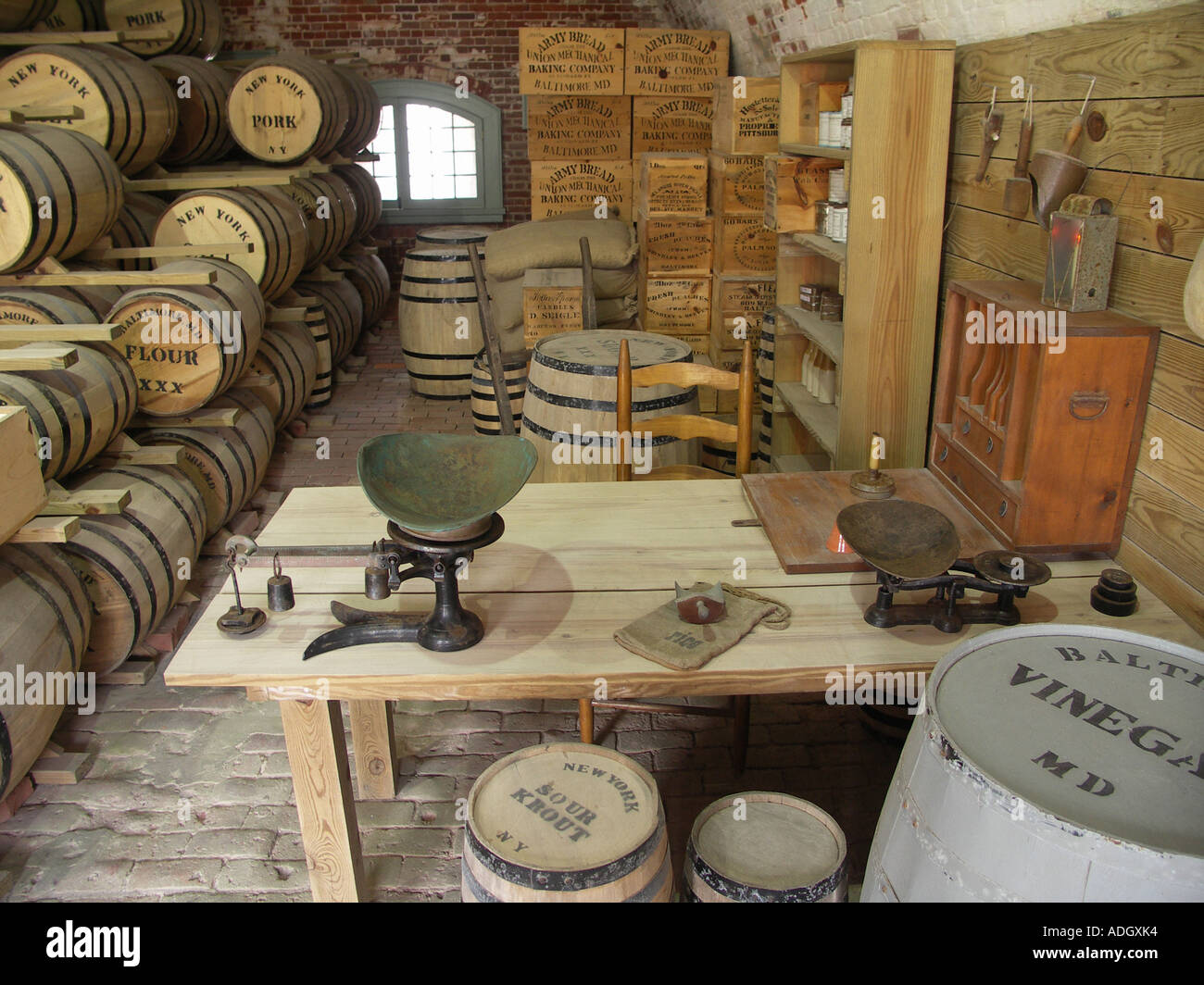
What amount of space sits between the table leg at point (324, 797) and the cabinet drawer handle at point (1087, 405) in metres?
1.59

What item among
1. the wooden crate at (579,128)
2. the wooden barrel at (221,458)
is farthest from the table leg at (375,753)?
the wooden crate at (579,128)

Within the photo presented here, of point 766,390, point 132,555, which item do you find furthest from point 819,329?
point 132,555

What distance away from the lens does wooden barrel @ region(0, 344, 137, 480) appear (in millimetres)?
3045

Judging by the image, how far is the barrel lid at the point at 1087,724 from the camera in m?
1.19

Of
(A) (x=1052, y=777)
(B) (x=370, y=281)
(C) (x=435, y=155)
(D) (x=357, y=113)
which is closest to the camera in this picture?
(A) (x=1052, y=777)

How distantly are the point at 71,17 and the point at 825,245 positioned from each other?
4.57 m

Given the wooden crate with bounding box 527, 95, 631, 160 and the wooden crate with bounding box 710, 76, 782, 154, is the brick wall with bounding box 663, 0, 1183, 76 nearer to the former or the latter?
the wooden crate with bounding box 710, 76, 782, 154

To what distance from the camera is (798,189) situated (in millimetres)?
3506

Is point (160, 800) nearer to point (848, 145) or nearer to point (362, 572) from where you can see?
point (362, 572)

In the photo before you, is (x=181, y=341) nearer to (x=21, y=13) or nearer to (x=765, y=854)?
(x=21, y=13)

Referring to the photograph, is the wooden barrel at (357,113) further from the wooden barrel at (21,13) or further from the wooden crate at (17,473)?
the wooden crate at (17,473)

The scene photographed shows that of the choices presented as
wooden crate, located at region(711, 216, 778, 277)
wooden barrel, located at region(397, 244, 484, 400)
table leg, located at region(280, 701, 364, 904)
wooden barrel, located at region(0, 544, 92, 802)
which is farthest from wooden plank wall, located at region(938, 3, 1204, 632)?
wooden barrel, located at region(397, 244, 484, 400)
